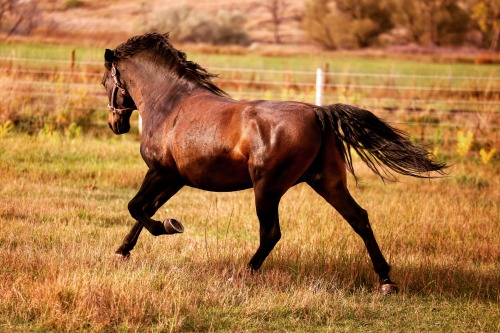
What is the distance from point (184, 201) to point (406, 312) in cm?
505

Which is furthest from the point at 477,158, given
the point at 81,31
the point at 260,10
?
Result: the point at 260,10

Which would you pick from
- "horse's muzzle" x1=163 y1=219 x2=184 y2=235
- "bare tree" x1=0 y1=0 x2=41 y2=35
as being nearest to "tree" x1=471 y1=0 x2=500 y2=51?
"bare tree" x1=0 y1=0 x2=41 y2=35

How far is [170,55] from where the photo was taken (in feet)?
24.8

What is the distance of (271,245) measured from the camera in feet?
22.0

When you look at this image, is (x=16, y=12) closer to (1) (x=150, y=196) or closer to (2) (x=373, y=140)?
(1) (x=150, y=196)

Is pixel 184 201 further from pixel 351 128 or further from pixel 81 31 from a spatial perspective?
pixel 81 31

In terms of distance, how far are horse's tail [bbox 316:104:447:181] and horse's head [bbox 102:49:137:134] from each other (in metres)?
2.11

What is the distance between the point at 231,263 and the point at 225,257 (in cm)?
26

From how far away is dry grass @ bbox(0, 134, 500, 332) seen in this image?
5754mm

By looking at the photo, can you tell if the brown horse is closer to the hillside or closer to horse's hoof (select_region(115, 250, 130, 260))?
horse's hoof (select_region(115, 250, 130, 260))

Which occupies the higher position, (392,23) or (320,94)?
(320,94)

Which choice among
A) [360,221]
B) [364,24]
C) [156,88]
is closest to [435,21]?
[364,24]

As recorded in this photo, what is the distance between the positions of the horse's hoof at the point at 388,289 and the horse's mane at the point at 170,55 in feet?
7.43

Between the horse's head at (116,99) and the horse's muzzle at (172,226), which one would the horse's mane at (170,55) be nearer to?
the horse's head at (116,99)
